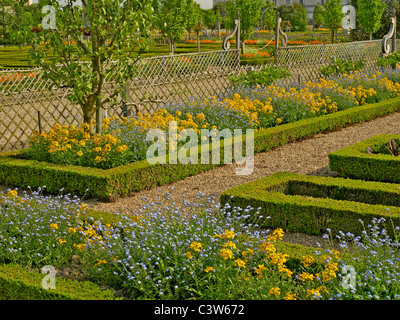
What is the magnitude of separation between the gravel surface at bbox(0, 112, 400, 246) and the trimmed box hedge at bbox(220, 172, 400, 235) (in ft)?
0.59

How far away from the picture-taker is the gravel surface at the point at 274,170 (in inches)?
257

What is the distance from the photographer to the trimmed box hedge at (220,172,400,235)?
5465mm

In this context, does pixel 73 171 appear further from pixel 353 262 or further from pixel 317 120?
pixel 317 120

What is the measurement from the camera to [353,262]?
4.03 m

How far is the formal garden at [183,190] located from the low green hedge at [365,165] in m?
0.02

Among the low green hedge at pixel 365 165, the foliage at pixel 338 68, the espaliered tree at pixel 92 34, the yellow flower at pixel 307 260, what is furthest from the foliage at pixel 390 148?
the foliage at pixel 338 68

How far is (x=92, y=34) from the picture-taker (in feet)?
25.0

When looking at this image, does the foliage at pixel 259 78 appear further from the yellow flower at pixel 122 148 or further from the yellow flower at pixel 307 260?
the yellow flower at pixel 307 260

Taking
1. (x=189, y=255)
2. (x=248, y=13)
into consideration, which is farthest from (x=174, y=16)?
(x=189, y=255)

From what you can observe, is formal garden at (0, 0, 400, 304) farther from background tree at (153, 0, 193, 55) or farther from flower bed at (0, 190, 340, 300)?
Result: background tree at (153, 0, 193, 55)

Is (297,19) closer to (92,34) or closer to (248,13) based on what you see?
(248,13)

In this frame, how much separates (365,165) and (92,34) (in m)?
3.88

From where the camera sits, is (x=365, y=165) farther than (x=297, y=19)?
No

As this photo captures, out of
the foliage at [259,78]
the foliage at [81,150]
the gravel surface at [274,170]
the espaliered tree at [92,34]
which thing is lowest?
the gravel surface at [274,170]
